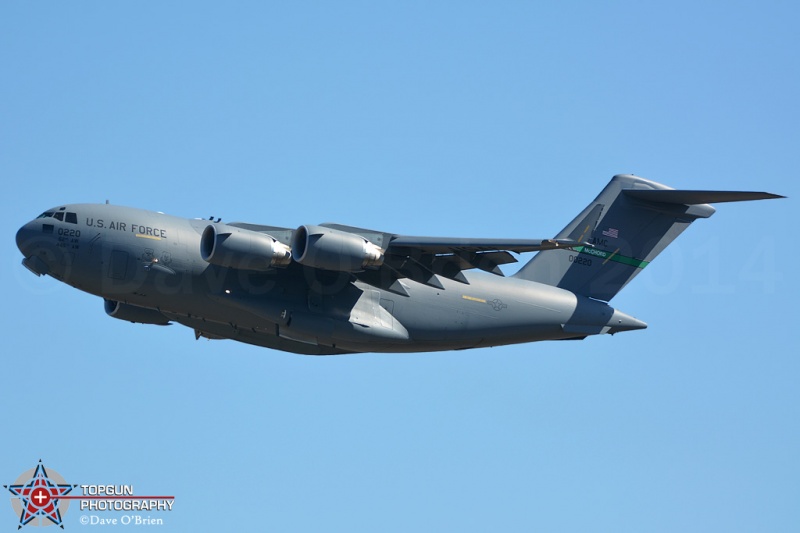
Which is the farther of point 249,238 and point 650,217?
point 650,217

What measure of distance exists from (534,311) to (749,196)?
11.9 ft

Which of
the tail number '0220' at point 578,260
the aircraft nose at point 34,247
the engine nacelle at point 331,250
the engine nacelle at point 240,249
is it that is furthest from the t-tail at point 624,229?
the aircraft nose at point 34,247

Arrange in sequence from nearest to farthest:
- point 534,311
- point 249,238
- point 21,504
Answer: point 249,238, point 21,504, point 534,311

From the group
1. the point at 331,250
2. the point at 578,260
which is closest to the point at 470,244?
the point at 331,250

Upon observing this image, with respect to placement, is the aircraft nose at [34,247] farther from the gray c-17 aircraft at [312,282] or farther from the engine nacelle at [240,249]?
the engine nacelle at [240,249]

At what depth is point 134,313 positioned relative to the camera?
17.2 metres

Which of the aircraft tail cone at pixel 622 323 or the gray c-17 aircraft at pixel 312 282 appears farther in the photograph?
the aircraft tail cone at pixel 622 323

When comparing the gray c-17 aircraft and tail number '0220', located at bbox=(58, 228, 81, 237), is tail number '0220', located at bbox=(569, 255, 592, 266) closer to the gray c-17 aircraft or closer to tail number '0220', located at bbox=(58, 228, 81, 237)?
the gray c-17 aircraft

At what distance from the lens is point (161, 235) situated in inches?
614

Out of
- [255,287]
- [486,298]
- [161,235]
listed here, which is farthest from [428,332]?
[161,235]

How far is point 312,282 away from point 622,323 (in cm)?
513

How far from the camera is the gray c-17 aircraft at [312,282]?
50.6 feet

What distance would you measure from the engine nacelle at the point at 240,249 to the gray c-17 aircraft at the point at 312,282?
0.02m

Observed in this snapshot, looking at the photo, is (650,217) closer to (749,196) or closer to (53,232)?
(749,196)
